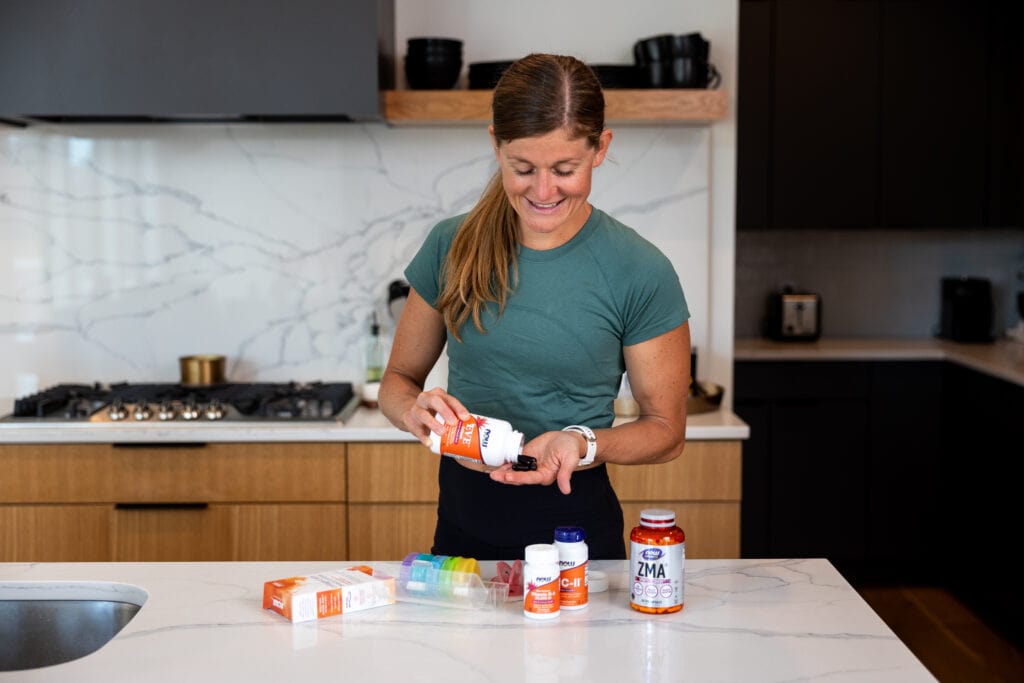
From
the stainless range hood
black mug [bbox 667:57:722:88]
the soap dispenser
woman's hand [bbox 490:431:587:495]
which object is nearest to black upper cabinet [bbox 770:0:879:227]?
black mug [bbox 667:57:722:88]

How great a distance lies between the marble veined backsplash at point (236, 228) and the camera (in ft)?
11.6

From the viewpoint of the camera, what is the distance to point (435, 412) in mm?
1765

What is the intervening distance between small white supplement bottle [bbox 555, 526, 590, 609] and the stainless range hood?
1.78 m

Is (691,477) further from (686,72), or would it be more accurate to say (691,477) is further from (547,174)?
(547,174)

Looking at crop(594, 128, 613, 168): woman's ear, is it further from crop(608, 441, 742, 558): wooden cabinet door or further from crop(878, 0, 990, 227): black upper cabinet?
crop(878, 0, 990, 227): black upper cabinet

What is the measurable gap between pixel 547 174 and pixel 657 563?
1.97ft

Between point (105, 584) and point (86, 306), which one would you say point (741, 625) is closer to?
point (105, 584)

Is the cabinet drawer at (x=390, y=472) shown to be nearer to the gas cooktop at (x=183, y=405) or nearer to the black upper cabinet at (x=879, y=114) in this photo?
the gas cooktop at (x=183, y=405)

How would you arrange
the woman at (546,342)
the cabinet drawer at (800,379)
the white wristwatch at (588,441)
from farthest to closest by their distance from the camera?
the cabinet drawer at (800,379) → the woman at (546,342) → the white wristwatch at (588,441)

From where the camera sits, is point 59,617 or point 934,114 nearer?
point 59,617

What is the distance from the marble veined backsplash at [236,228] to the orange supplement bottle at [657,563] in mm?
1977

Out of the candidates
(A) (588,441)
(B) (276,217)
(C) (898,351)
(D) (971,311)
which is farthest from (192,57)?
(D) (971,311)

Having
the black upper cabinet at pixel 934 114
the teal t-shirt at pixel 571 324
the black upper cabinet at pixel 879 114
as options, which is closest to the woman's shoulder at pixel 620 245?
the teal t-shirt at pixel 571 324

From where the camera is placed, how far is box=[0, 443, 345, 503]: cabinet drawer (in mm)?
3111
